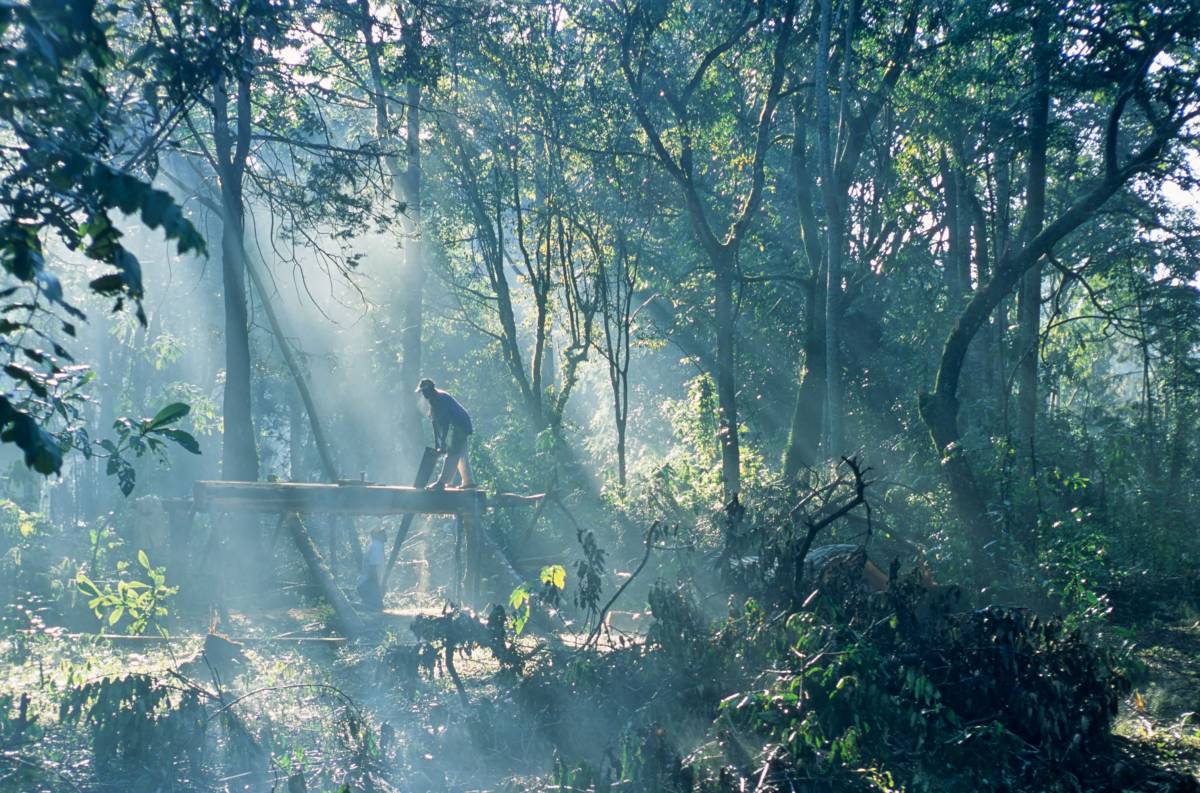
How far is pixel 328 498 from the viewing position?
39.9 ft

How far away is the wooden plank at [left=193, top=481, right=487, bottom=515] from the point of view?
38.4 ft

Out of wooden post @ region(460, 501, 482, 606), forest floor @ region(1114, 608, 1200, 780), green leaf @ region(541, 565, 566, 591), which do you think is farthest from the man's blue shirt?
forest floor @ region(1114, 608, 1200, 780)

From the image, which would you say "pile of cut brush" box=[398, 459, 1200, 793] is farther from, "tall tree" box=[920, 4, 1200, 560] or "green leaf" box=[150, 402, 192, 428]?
"tall tree" box=[920, 4, 1200, 560]

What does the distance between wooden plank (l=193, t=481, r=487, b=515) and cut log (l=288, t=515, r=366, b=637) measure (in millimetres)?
302

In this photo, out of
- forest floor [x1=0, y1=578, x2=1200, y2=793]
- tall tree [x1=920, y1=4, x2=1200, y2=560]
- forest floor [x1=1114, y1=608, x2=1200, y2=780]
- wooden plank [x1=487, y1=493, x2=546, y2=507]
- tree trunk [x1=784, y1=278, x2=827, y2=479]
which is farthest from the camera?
tree trunk [x1=784, y1=278, x2=827, y2=479]

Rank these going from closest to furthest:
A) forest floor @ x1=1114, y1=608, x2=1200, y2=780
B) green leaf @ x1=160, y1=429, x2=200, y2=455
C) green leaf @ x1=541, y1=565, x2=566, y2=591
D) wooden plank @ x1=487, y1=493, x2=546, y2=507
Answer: green leaf @ x1=160, y1=429, x2=200, y2=455, forest floor @ x1=1114, y1=608, x2=1200, y2=780, green leaf @ x1=541, y1=565, x2=566, y2=591, wooden plank @ x1=487, y1=493, x2=546, y2=507

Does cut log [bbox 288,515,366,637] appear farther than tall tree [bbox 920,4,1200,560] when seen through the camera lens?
Yes

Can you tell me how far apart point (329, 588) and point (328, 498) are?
1184mm

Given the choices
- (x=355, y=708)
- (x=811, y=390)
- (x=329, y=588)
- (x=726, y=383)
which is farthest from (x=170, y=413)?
A: (x=811, y=390)

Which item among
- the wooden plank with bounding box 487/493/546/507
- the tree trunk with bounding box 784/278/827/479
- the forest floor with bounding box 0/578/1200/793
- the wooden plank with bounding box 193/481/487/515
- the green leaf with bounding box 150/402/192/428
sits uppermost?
the tree trunk with bounding box 784/278/827/479

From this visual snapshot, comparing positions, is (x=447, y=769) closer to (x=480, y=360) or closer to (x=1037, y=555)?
(x=1037, y=555)

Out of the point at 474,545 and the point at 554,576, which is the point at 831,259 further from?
the point at 554,576

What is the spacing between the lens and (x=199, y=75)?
573cm

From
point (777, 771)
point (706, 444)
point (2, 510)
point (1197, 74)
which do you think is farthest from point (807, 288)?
point (2, 510)
